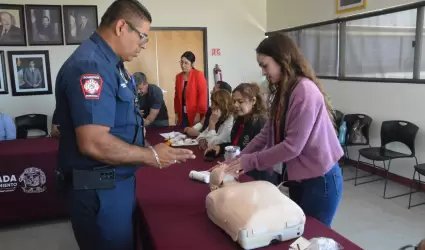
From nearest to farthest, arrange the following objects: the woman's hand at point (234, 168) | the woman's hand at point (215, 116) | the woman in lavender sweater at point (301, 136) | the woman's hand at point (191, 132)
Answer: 1. the woman in lavender sweater at point (301, 136)
2. the woman's hand at point (234, 168)
3. the woman's hand at point (215, 116)
4. the woman's hand at point (191, 132)

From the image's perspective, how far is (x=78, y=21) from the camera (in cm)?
548

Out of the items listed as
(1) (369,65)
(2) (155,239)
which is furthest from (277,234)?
(1) (369,65)

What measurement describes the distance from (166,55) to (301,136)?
4931 mm

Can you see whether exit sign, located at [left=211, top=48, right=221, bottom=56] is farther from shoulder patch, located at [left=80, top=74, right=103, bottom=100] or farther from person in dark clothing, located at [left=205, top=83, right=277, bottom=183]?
shoulder patch, located at [left=80, top=74, right=103, bottom=100]

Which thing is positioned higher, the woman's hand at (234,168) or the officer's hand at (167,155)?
the officer's hand at (167,155)

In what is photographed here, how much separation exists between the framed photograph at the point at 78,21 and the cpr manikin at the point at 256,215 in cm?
494

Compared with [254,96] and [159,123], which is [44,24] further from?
[254,96]

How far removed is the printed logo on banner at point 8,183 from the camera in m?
2.93

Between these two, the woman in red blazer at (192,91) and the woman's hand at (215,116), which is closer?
the woman's hand at (215,116)

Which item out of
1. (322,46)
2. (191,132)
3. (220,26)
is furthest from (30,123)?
(322,46)

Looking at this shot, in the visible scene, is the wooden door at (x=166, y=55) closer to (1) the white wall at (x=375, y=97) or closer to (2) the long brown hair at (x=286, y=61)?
(1) the white wall at (x=375, y=97)

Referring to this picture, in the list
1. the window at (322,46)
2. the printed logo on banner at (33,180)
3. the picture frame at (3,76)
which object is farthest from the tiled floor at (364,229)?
the picture frame at (3,76)

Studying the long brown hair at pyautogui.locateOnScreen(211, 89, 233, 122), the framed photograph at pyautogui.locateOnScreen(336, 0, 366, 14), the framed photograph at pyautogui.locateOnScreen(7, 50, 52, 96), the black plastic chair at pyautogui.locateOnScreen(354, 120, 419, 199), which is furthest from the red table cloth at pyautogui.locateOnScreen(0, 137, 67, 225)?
the framed photograph at pyautogui.locateOnScreen(336, 0, 366, 14)

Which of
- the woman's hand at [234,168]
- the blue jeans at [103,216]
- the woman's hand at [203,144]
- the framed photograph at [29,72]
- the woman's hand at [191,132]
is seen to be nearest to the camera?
the blue jeans at [103,216]
